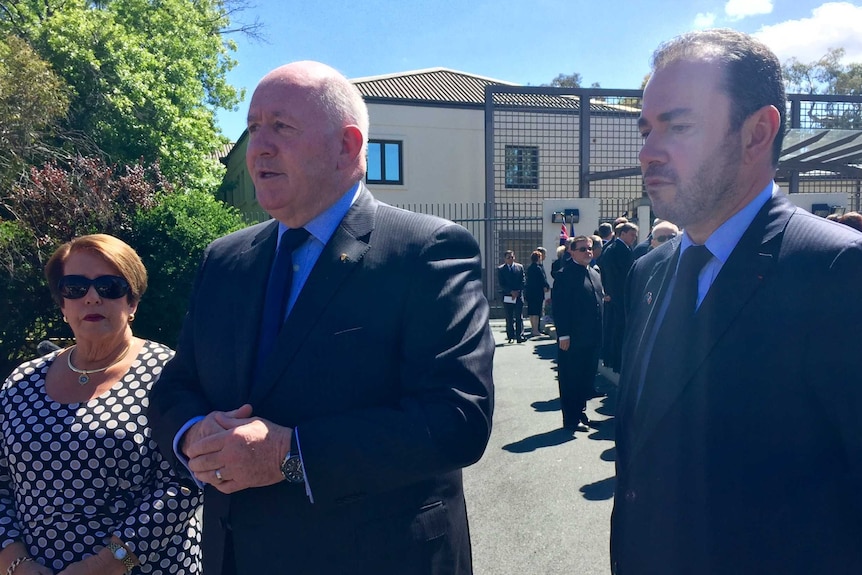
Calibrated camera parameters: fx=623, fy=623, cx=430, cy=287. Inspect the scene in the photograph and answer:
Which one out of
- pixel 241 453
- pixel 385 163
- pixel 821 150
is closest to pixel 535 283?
pixel 821 150

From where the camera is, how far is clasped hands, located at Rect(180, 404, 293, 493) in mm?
1438

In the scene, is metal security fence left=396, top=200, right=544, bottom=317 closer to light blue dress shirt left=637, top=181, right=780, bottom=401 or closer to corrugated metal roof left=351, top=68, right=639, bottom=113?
corrugated metal roof left=351, top=68, right=639, bottom=113

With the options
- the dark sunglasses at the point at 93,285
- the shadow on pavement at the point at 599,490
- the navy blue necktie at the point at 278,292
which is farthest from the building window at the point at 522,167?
the navy blue necktie at the point at 278,292

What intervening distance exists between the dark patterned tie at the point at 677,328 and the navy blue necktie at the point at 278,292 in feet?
3.28

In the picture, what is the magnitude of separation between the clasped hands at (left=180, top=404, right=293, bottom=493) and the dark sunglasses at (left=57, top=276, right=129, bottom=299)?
1240 millimetres

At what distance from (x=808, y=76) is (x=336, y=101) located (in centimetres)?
4586

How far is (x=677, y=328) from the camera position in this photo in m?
1.57

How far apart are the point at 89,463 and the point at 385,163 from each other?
20.8m

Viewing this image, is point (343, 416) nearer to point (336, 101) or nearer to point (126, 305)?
point (336, 101)

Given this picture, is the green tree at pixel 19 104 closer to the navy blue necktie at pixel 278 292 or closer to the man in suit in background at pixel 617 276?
the man in suit in background at pixel 617 276

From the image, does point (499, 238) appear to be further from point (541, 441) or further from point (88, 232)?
point (541, 441)

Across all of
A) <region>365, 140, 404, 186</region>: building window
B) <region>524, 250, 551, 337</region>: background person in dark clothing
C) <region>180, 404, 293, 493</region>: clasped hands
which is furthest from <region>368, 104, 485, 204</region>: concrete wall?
<region>180, 404, 293, 493</region>: clasped hands

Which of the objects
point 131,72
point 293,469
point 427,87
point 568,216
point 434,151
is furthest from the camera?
point 427,87

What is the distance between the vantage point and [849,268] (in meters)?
1.30
